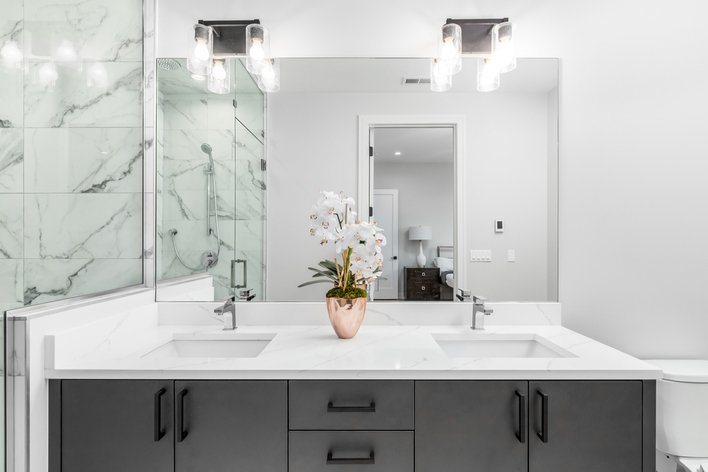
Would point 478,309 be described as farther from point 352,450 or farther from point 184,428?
point 184,428

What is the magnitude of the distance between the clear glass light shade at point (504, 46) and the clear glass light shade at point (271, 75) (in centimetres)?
96

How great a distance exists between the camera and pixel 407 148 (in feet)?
5.36

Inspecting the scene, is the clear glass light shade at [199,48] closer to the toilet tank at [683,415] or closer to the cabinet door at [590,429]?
the cabinet door at [590,429]

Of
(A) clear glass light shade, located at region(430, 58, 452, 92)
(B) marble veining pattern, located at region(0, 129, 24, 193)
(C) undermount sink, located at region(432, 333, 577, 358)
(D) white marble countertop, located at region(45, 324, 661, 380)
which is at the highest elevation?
(A) clear glass light shade, located at region(430, 58, 452, 92)

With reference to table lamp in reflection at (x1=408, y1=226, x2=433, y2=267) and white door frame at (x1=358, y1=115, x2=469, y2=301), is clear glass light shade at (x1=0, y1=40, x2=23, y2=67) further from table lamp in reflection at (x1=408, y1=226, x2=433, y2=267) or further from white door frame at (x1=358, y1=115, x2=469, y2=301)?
table lamp in reflection at (x1=408, y1=226, x2=433, y2=267)

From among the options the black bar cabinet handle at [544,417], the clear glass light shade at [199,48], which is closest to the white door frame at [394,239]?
the black bar cabinet handle at [544,417]

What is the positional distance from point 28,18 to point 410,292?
1.71 m

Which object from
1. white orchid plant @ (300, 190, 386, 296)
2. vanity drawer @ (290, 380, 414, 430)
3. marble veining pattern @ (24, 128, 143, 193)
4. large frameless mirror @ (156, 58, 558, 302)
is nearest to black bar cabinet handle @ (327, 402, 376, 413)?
vanity drawer @ (290, 380, 414, 430)

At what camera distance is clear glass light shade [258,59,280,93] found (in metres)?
1.65

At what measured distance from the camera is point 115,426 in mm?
1067

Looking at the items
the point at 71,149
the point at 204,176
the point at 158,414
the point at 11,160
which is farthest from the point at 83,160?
the point at 158,414

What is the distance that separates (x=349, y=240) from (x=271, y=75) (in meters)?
0.87

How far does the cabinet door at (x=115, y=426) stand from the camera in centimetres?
107

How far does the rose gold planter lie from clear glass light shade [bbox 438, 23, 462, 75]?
1067 millimetres
